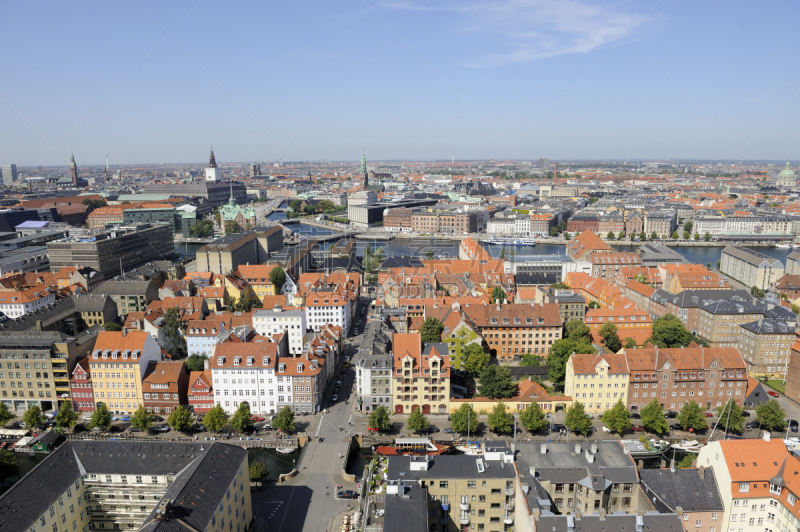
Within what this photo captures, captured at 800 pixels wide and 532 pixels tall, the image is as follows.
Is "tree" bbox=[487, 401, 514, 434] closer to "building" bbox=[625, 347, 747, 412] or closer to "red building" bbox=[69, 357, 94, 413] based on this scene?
"building" bbox=[625, 347, 747, 412]

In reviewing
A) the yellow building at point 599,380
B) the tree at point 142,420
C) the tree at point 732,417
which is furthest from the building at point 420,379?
the tree at point 732,417

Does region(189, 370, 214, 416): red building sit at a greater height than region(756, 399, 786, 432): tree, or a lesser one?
greater

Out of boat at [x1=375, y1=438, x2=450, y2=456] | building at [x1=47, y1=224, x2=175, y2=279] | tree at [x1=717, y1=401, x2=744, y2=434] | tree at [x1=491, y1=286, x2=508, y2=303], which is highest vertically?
building at [x1=47, y1=224, x2=175, y2=279]

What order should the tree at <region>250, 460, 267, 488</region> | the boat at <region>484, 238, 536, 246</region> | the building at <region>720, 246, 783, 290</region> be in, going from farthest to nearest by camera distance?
the boat at <region>484, 238, 536, 246</region>
the building at <region>720, 246, 783, 290</region>
the tree at <region>250, 460, 267, 488</region>

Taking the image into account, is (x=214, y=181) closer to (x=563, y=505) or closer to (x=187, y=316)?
(x=187, y=316)

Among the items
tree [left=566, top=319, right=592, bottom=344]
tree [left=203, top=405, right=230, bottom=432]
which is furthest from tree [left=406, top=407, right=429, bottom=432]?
tree [left=566, top=319, right=592, bottom=344]

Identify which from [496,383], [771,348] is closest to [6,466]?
[496,383]

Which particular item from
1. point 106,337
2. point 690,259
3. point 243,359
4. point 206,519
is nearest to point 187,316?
point 106,337
